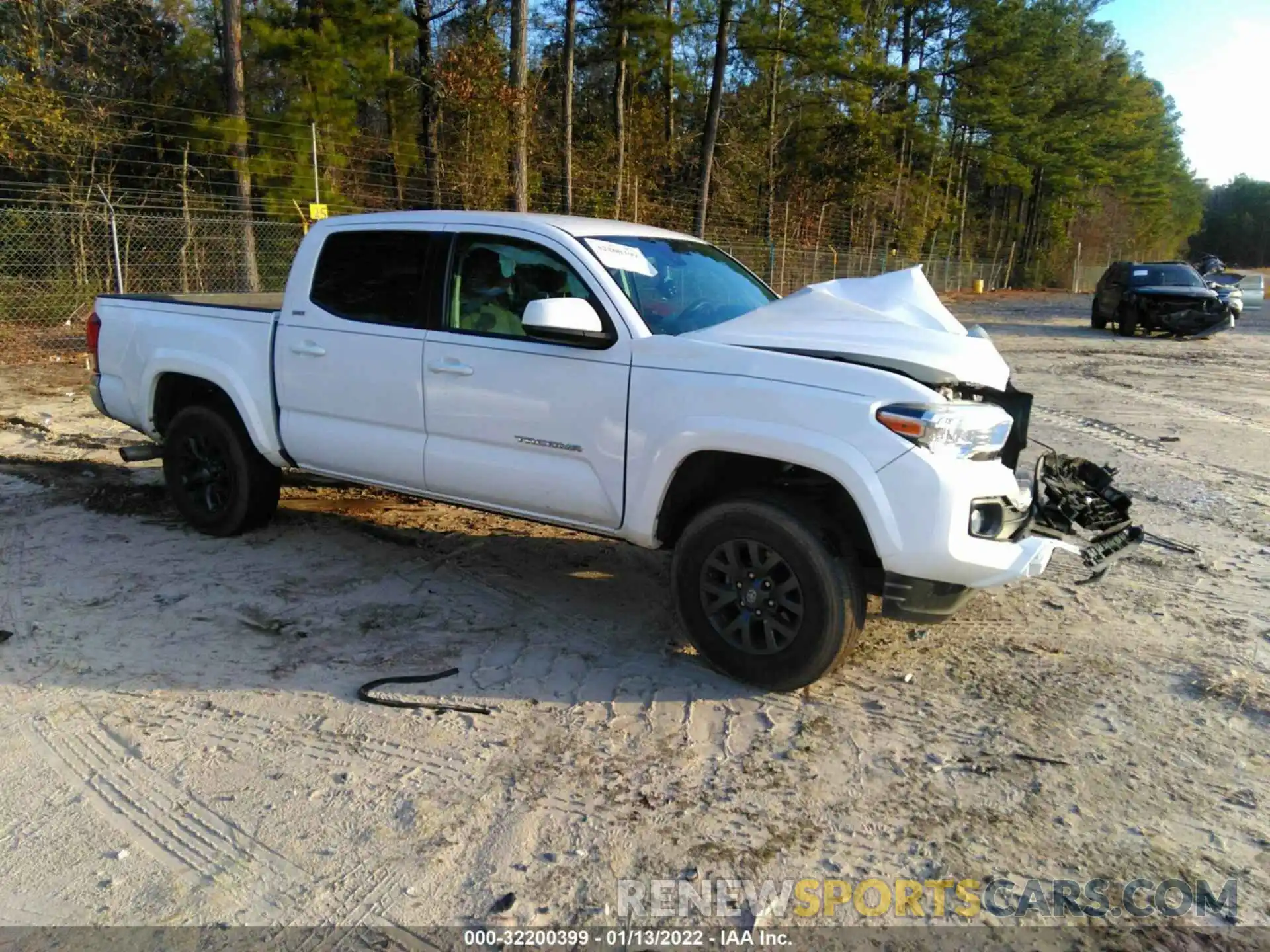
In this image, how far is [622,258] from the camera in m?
4.49

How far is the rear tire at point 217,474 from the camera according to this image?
562cm

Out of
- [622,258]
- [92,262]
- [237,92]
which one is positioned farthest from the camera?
[237,92]

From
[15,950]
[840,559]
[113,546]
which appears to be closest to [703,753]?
[840,559]

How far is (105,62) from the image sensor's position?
690 inches

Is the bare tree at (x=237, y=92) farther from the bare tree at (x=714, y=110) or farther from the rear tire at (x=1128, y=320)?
the rear tire at (x=1128, y=320)

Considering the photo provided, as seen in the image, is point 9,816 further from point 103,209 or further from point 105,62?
point 105,62

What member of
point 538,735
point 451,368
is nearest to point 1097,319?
point 451,368

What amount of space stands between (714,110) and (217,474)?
21507 mm

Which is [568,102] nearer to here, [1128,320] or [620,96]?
[620,96]

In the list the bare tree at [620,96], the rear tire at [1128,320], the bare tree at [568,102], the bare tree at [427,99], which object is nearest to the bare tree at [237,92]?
the bare tree at [427,99]

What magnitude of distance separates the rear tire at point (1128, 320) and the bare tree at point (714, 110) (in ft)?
32.8

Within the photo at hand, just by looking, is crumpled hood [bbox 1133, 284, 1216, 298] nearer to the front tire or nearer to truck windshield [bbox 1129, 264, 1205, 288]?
truck windshield [bbox 1129, 264, 1205, 288]

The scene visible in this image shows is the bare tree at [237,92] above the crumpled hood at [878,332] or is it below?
above

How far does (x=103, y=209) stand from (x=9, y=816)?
14.1 m
